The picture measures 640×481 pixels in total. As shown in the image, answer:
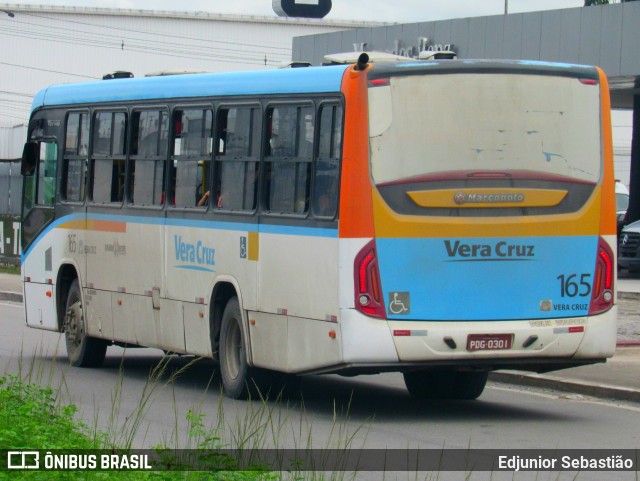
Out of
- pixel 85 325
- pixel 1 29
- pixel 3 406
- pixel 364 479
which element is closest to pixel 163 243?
pixel 85 325

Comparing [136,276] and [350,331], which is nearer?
[350,331]

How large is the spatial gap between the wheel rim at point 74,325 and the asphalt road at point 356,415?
0.40m

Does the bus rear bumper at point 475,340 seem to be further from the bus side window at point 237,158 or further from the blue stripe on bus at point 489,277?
the bus side window at point 237,158

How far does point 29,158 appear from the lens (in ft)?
58.9

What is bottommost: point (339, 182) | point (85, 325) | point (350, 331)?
point (85, 325)

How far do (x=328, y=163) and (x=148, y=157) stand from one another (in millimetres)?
3602

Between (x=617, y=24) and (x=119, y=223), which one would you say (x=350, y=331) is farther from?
(x=617, y=24)

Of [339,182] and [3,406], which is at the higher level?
[339,182]

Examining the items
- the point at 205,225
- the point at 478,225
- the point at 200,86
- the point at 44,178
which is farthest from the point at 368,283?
the point at 44,178

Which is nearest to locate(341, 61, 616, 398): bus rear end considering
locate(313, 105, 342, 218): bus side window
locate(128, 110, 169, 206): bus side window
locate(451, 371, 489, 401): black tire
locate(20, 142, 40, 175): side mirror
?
locate(313, 105, 342, 218): bus side window

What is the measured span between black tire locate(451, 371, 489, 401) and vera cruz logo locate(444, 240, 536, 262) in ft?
6.37

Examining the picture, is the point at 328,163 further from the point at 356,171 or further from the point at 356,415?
the point at 356,415

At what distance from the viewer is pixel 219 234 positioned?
14109 millimetres

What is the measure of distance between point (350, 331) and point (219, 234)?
257 cm
